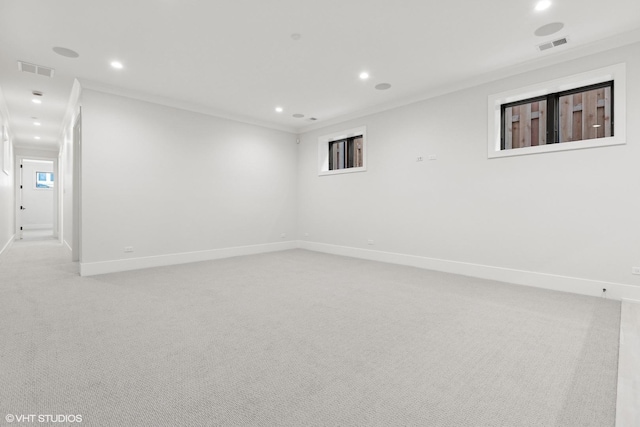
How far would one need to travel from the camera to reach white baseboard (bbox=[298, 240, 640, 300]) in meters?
3.59

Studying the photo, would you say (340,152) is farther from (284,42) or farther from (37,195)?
(37,195)

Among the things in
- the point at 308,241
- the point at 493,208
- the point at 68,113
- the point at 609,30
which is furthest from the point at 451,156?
the point at 68,113

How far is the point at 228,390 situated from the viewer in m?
1.81

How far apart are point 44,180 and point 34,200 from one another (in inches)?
37.5

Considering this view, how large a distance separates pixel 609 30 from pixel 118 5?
5190mm

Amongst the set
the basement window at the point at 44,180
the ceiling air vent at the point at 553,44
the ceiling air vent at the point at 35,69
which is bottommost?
the basement window at the point at 44,180

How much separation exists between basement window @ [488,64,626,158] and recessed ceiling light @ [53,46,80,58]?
18.7 ft

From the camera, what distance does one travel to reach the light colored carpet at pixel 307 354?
5.38 feet

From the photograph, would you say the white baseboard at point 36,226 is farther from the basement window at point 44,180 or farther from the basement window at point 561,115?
the basement window at point 561,115

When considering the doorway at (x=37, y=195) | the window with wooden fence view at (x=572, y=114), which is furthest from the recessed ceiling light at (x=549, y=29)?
the doorway at (x=37, y=195)

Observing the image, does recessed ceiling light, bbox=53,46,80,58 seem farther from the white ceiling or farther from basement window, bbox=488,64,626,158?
basement window, bbox=488,64,626,158

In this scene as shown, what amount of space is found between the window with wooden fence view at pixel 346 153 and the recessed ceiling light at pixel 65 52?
16.2 ft

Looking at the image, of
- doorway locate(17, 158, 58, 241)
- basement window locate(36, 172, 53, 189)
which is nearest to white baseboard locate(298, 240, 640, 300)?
doorway locate(17, 158, 58, 241)

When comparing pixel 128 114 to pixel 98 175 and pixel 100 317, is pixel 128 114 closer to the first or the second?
pixel 98 175
